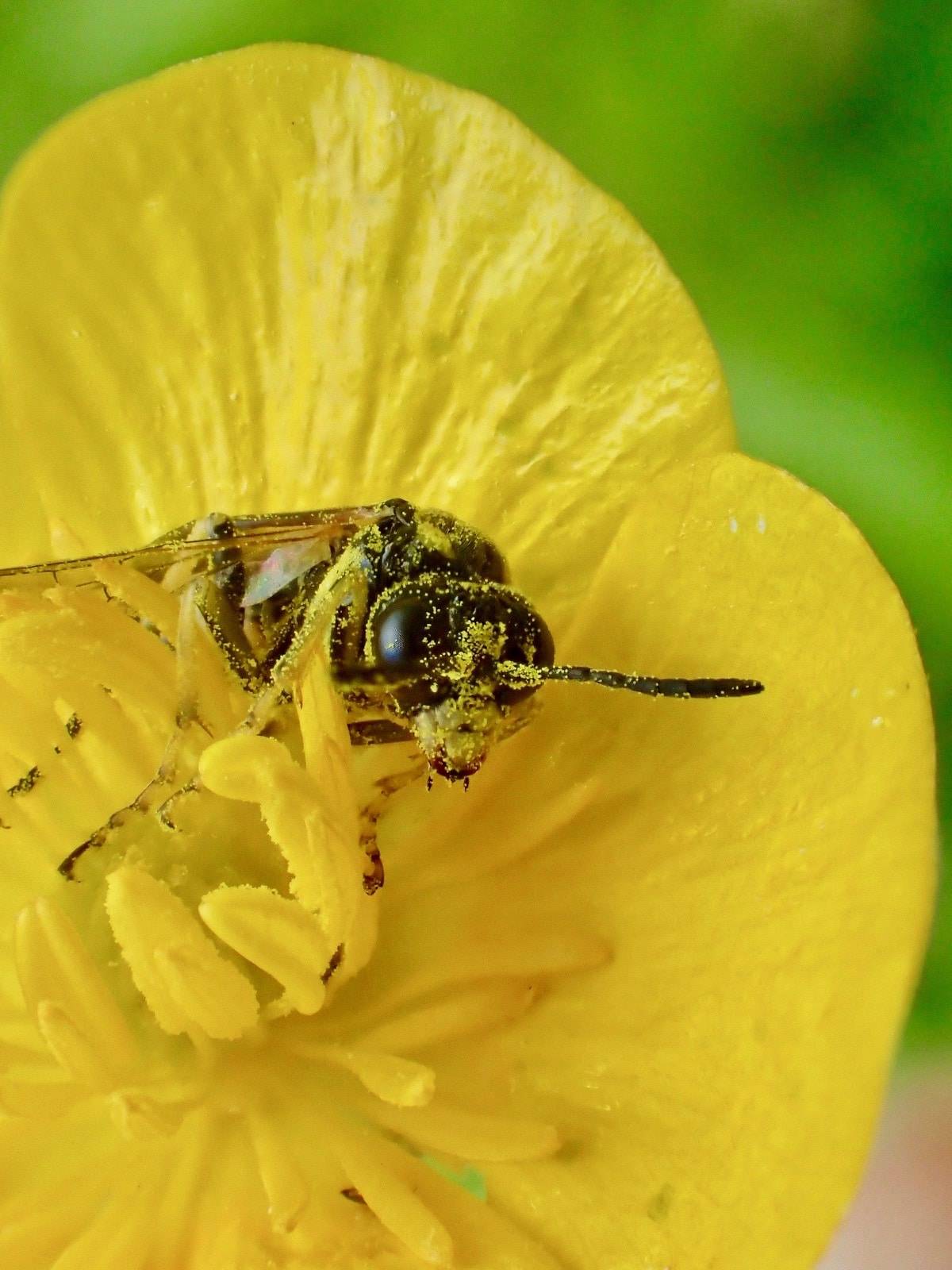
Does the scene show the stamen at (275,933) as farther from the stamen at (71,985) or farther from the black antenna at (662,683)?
the black antenna at (662,683)

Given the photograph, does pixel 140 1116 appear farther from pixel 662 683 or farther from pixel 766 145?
pixel 766 145

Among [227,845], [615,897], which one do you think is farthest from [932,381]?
[227,845]

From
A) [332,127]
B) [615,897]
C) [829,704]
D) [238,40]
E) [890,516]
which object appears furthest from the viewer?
[238,40]

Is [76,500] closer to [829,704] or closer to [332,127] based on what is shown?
[332,127]

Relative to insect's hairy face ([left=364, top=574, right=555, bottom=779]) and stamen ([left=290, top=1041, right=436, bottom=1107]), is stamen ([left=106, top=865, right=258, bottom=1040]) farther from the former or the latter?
insect's hairy face ([left=364, top=574, right=555, bottom=779])

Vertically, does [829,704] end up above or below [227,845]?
above

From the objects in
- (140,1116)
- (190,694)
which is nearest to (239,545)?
(190,694)
